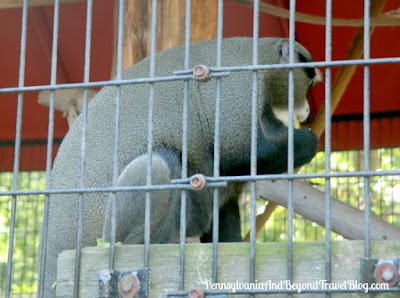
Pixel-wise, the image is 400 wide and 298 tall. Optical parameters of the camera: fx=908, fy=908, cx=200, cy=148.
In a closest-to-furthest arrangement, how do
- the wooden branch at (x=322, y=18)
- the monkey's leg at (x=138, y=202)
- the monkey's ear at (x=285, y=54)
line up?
the monkey's leg at (x=138, y=202) < the monkey's ear at (x=285, y=54) < the wooden branch at (x=322, y=18)

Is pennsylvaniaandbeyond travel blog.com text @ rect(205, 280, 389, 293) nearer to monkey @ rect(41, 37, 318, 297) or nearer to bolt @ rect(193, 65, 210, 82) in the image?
bolt @ rect(193, 65, 210, 82)

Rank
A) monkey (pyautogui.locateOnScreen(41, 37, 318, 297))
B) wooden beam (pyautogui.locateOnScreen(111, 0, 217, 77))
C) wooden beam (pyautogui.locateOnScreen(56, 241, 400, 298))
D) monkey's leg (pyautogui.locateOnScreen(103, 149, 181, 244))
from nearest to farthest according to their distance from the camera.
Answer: wooden beam (pyautogui.locateOnScreen(56, 241, 400, 298))
monkey's leg (pyautogui.locateOnScreen(103, 149, 181, 244))
monkey (pyautogui.locateOnScreen(41, 37, 318, 297))
wooden beam (pyautogui.locateOnScreen(111, 0, 217, 77))

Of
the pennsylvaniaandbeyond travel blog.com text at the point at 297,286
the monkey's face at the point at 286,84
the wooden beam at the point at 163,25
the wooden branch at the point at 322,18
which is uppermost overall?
the wooden branch at the point at 322,18

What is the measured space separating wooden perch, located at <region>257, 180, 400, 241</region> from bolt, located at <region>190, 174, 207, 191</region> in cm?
187

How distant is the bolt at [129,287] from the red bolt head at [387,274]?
2.65 feet

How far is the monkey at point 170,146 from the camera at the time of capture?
411cm

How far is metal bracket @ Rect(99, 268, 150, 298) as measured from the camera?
3.10 metres

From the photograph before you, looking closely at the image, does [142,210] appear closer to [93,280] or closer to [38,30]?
[93,280]

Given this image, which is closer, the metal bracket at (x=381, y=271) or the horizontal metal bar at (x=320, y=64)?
the metal bracket at (x=381, y=271)

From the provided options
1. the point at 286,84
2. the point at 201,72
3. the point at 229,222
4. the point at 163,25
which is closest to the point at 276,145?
the point at 286,84

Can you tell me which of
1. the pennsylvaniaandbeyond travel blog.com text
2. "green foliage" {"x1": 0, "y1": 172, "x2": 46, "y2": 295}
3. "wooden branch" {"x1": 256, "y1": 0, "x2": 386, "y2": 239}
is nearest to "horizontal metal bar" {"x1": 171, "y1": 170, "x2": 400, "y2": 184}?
the pennsylvaniaandbeyond travel blog.com text

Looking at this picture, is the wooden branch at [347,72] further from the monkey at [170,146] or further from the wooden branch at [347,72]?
the monkey at [170,146]

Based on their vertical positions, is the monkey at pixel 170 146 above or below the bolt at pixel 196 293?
above

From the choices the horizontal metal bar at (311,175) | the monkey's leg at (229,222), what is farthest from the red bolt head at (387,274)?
the monkey's leg at (229,222)
